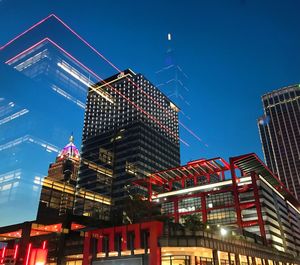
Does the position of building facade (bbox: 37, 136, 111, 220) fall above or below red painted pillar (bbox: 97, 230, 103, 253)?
above

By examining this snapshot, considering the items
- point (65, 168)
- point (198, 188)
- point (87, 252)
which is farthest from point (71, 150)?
point (87, 252)

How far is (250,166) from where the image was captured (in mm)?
95750

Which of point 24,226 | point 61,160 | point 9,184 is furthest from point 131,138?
point 24,226

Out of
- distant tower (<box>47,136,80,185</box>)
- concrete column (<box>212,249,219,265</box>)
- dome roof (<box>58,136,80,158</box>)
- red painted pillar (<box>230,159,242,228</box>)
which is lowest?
concrete column (<box>212,249,219,265</box>)

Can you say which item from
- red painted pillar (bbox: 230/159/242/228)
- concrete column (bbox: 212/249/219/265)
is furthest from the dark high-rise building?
concrete column (bbox: 212/249/219/265)

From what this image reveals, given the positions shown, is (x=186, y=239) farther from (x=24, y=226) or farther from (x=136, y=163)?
(x=136, y=163)

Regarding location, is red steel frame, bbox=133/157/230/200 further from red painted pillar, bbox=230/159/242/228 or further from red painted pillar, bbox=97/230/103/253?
red painted pillar, bbox=97/230/103/253

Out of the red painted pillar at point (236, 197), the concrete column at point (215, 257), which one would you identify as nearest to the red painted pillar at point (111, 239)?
the concrete column at point (215, 257)

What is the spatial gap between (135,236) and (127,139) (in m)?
126

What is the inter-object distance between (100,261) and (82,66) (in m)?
29.4

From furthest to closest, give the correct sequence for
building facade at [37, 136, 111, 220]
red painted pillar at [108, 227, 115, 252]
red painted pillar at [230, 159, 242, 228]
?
1. building facade at [37, 136, 111, 220]
2. red painted pillar at [230, 159, 242, 228]
3. red painted pillar at [108, 227, 115, 252]

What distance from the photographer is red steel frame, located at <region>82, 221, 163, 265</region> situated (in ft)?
123

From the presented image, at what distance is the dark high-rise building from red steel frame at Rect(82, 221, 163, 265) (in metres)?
91.2

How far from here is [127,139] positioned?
164875mm
